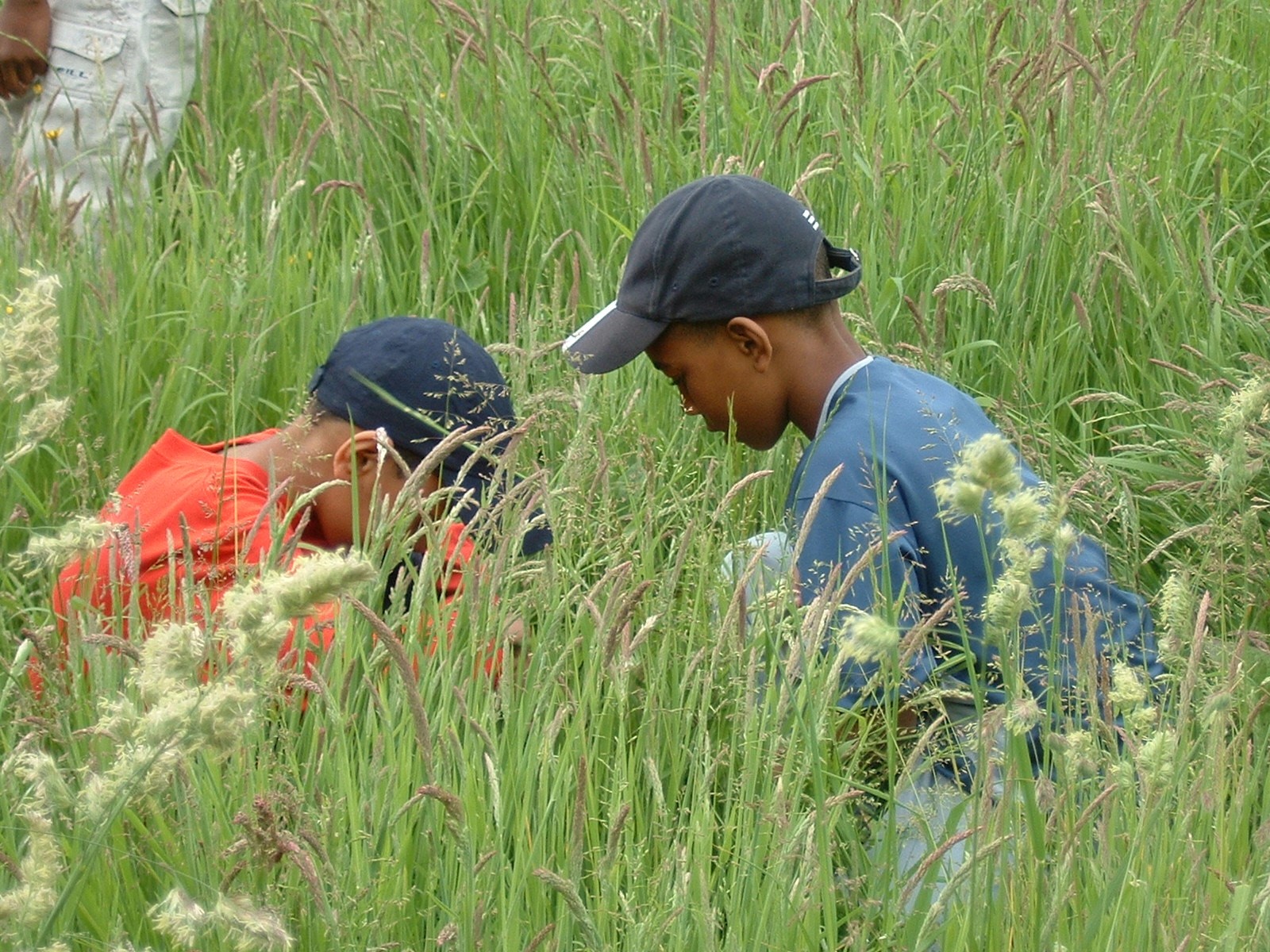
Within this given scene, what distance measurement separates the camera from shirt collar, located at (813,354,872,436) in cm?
246

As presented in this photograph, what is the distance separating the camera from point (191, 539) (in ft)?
7.49

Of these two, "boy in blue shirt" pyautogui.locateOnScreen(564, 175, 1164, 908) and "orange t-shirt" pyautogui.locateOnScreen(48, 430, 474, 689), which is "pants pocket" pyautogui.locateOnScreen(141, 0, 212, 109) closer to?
"orange t-shirt" pyautogui.locateOnScreen(48, 430, 474, 689)

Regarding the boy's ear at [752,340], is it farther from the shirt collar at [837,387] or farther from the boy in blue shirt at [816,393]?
the shirt collar at [837,387]

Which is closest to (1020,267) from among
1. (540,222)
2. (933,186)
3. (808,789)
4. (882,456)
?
(933,186)

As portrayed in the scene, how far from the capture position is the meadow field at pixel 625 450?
4.77 ft

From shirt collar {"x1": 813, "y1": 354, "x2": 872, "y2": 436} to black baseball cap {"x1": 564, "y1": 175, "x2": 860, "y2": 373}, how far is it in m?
0.13

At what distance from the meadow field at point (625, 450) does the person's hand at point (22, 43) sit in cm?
39

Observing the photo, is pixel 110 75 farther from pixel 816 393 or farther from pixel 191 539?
pixel 816 393

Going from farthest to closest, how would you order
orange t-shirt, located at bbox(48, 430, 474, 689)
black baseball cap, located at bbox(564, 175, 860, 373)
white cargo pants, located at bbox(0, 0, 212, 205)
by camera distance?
1. white cargo pants, located at bbox(0, 0, 212, 205)
2. black baseball cap, located at bbox(564, 175, 860, 373)
3. orange t-shirt, located at bbox(48, 430, 474, 689)

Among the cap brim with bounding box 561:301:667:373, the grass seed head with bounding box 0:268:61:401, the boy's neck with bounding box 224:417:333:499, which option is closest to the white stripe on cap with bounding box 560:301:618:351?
the cap brim with bounding box 561:301:667:373

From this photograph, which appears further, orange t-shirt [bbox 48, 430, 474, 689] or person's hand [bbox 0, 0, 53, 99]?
person's hand [bbox 0, 0, 53, 99]

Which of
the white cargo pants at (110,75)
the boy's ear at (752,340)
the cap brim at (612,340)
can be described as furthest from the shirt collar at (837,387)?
the white cargo pants at (110,75)

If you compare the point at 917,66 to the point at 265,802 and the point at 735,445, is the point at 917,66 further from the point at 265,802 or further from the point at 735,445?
the point at 265,802

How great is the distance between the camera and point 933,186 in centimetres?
348
